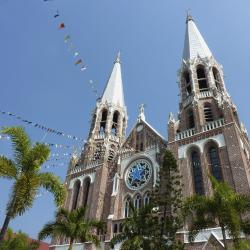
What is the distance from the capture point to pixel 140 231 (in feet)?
55.2

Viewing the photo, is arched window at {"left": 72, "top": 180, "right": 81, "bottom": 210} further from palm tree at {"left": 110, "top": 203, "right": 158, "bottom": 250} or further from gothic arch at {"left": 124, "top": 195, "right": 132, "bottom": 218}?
palm tree at {"left": 110, "top": 203, "right": 158, "bottom": 250}

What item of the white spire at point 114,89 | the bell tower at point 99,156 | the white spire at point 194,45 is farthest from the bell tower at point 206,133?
the white spire at point 114,89

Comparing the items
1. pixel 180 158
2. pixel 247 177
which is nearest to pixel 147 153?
pixel 180 158

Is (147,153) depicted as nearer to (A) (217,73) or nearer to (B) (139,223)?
(B) (139,223)

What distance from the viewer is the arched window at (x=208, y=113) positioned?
1083 inches

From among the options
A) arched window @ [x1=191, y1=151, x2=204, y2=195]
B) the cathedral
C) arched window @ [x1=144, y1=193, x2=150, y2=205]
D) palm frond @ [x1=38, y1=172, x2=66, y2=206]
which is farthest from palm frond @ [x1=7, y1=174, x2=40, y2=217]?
arched window @ [x1=144, y1=193, x2=150, y2=205]

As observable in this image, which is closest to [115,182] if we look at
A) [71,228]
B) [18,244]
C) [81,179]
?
[81,179]

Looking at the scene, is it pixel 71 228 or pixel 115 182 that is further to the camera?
pixel 115 182

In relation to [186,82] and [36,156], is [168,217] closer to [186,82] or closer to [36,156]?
[36,156]

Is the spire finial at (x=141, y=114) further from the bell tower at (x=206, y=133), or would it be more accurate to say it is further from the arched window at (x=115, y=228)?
the arched window at (x=115, y=228)

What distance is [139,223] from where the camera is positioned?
56.1 ft

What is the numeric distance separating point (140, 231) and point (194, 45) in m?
27.7

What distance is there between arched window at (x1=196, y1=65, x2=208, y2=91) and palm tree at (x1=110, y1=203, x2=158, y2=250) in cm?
1718

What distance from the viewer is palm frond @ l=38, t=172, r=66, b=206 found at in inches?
511
